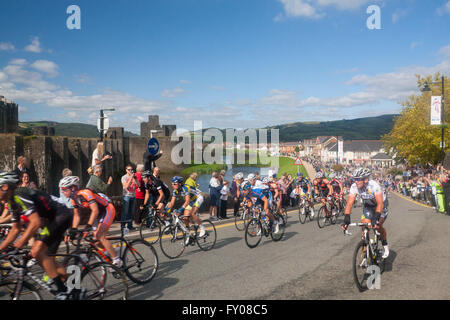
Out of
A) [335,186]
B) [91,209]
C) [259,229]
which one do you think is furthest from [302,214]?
[91,209]

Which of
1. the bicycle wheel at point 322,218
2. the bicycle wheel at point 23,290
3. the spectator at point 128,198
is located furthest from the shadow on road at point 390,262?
the spectator at point 128,198

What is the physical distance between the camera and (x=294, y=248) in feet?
27.9

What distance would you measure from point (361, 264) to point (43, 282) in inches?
186

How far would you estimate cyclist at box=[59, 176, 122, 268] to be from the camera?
204 inches

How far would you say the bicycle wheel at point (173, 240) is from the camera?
7.52m

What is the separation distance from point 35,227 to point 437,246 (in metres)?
9.03

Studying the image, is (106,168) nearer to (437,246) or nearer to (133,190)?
(133,190)

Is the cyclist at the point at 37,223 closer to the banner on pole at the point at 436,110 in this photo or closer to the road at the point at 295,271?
the road at the point at 295,271

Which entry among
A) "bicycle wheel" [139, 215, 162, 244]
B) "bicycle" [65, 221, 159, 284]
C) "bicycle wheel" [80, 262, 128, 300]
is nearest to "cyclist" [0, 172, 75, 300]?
"bicycle wheel" [80, 262, 128, 300]

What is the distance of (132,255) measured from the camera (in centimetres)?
568

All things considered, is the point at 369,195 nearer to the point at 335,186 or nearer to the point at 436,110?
the point at 335,186

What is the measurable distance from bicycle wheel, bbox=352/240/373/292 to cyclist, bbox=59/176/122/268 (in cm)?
372

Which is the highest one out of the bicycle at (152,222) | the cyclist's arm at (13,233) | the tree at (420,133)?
the tree at (420,133)
